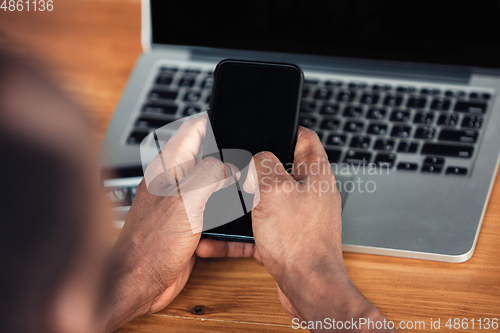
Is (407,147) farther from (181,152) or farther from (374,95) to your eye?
(181,152)

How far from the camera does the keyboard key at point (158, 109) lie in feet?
1.75

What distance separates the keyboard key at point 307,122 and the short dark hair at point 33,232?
392 mm

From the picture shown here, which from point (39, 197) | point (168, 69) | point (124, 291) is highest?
point (39, 197)

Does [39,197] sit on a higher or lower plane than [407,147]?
higher

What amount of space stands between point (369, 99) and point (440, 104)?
0.08 m

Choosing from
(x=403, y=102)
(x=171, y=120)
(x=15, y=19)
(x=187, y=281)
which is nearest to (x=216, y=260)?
(x=187, y=281)

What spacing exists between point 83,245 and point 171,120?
0.39m

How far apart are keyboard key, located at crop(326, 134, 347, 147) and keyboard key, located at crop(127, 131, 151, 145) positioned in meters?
0.22

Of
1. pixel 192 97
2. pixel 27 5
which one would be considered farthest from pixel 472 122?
pixel 27 5

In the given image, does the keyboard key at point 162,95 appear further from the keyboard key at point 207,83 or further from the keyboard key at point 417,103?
the keyboard key at point 417,103

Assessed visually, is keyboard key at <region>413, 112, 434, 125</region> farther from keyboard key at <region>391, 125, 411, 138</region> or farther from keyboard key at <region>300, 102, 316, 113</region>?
keyboard key at <region>300, 102, 316, 113</region>

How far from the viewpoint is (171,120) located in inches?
20.7

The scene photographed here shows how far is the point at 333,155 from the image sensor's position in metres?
0.48
